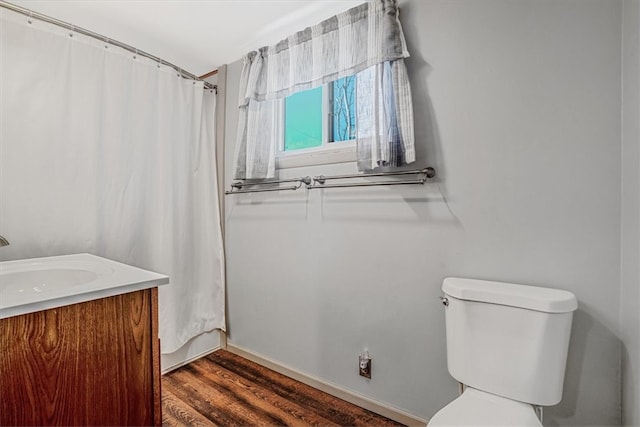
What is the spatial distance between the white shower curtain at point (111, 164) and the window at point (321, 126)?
72cm

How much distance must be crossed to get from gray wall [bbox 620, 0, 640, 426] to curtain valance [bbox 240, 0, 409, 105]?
2.55 feet

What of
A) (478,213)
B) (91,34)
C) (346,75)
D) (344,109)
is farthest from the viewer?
(344,109)

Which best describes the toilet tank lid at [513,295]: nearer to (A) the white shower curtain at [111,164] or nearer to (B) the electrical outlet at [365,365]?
(B) the electrical outlet at [365,365]

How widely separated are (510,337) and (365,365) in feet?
2.60

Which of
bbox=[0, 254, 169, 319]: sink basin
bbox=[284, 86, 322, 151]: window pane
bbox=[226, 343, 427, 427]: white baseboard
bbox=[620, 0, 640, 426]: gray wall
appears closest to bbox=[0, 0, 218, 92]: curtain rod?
bbox=[284, 86, 322, 151]: window pane

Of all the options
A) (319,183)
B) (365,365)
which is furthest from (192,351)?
(319,183)

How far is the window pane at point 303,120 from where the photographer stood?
1.96m

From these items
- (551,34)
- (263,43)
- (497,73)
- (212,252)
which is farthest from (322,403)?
(263,43)

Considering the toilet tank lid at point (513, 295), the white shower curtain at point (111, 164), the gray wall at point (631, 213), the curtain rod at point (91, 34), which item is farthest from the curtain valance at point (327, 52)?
the toilet tank lid at point (513, 295)

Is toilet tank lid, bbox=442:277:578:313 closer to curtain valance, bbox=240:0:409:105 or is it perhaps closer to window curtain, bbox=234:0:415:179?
window curtain, bbox=234:0:415:179

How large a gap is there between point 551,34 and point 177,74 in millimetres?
2138

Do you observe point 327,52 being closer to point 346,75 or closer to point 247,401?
point 346,75

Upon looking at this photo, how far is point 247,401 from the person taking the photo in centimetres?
175

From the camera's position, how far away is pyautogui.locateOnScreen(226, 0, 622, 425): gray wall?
1142 millimetres
